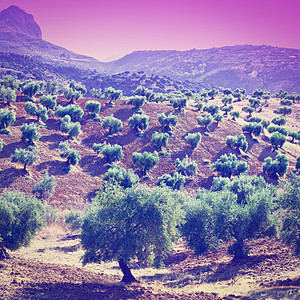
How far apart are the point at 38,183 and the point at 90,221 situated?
24.3 meters

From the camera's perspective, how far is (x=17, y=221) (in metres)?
25.1

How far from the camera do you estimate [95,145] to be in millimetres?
62000

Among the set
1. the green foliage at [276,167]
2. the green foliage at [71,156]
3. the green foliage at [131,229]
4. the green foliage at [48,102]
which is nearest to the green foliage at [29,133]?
the green foliage at [71,156]

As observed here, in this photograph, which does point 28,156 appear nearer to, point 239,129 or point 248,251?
point 248,251

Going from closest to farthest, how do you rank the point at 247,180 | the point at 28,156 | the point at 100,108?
the point at 247,180
the point at 28,156
the point at 100,108

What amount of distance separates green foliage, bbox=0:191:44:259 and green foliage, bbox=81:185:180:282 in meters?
6.13

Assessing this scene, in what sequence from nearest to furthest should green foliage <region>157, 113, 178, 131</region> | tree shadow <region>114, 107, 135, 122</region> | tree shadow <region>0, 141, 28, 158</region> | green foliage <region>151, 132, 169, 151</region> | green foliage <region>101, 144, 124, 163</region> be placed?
1. tree shadow <region>0, 141, 28, 158</region>
2. green foliage <region>101, 144, 124, 163</region>
3. green foliage <region>151, 132, 169, 151</region>
4. green foliage <region>157, 113, 178, 131</region>
5. tree shadow <region>114, 107, 135, 122</region>

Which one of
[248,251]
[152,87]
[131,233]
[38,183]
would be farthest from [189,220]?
[152,87]

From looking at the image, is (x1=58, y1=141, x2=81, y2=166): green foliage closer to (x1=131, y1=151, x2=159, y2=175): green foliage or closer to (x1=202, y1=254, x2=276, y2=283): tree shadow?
(x1=131, y1=151, x2=159, y2=175): green foliage

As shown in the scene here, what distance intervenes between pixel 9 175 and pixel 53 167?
8.49m

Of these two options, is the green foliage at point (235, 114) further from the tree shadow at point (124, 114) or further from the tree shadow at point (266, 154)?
the tree shadow at point (124, 114)

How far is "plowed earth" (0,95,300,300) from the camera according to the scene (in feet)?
68.2

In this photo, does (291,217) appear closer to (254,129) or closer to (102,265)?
(102,265)

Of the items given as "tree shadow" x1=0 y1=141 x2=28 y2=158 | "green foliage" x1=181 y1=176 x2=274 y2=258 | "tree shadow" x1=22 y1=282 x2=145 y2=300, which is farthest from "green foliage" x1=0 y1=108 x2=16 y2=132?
"green foliage" x1=181 y1=176 x2=274 y2=258
